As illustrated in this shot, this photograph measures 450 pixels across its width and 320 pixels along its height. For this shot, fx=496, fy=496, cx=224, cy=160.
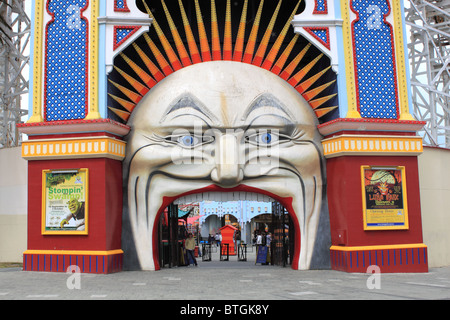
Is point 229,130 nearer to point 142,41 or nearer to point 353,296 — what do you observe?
point 142,41

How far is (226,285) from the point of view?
405 inches

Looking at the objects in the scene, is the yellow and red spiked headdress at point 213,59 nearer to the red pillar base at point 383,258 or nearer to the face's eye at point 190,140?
the face's eye at point 190,140

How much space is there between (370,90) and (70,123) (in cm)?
802

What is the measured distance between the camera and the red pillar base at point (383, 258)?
493 inches

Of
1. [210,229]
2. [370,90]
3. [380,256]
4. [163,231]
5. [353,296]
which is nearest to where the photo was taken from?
[353,296]

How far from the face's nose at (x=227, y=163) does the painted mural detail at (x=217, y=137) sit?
0.09ft

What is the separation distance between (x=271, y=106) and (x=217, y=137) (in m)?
1.72

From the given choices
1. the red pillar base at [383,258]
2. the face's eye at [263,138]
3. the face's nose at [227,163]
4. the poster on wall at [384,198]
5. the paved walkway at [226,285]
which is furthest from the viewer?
the face's eye at [263,138]

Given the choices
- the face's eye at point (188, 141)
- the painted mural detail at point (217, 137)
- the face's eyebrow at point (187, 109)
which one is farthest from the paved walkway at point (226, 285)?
the face's eyebrow at point (187, 109)

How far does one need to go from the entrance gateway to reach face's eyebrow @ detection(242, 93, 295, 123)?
3 cm

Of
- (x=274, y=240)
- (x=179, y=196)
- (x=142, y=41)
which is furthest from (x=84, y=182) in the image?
(x=274, y=240)

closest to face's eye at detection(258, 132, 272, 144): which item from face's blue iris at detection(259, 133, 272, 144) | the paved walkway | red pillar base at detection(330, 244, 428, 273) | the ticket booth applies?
face's blue iris at detection(259, 133, 272, 144)

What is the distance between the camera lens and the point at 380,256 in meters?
12.7

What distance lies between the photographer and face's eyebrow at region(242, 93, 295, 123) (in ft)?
44.0
